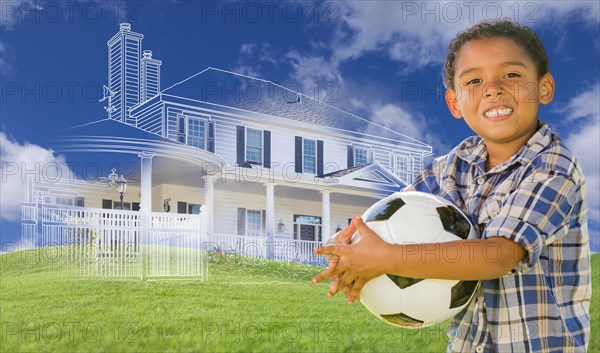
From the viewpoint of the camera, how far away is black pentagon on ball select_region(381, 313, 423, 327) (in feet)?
7.84

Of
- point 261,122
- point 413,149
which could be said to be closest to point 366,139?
point 413,149

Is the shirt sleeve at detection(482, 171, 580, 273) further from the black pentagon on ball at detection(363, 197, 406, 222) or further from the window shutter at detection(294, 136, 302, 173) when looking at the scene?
the window shutter at detection(294, 136, 302, 173)

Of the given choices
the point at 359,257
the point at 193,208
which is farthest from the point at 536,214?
the point at 193,208

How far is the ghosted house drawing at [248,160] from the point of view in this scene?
1282cm

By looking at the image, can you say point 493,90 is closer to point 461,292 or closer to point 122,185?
point 461,292

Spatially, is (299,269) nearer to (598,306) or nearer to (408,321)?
(598,306)

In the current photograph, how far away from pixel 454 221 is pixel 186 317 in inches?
266

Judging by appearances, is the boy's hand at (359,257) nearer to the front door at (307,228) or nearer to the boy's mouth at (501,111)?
the boy's mouth at (501,111)

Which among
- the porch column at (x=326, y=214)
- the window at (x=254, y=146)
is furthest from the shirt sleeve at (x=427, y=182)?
the porch column at (x=326, y=214)

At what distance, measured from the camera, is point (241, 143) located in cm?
1535

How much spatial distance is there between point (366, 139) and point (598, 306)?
10250mm

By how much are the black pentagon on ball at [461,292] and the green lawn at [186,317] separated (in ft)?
15.3

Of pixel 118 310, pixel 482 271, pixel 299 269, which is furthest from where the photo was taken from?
pixel 299 269

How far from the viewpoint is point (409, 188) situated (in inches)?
108
